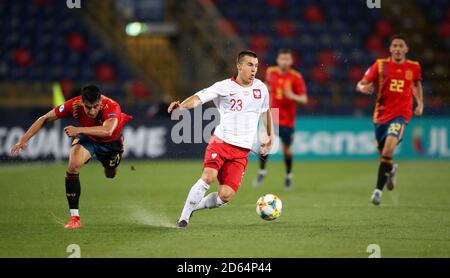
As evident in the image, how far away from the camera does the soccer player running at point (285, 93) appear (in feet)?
52.9

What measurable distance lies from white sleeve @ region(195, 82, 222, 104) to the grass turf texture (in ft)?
5.09

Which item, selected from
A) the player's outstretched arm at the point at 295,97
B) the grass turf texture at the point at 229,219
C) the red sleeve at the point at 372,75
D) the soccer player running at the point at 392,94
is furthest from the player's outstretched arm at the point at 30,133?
the player's outstretched arm at the point at 295,97

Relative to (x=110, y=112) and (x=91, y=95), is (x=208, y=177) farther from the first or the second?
(x=91, y=95)

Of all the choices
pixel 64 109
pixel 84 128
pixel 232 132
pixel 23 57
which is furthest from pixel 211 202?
pixel 23 57

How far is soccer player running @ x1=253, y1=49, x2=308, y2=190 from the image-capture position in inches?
634

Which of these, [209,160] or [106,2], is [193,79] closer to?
[106,2]

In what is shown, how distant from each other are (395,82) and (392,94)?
0.61 feet

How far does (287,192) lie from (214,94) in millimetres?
5278

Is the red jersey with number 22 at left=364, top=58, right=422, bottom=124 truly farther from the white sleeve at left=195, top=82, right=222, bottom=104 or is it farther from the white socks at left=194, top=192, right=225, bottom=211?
the white socks at left=194, top=192, right=225, bottom=211

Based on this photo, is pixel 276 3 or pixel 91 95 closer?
pixel 91 95

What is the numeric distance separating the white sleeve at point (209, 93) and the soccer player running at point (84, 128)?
44.4 inches

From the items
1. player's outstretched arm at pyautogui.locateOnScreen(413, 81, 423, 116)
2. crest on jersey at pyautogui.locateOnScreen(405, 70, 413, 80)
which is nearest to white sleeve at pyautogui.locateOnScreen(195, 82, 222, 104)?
crest on jersey at pyautogui.locateOnScreen(405, 70, 413, 80)

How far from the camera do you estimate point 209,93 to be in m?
10.2
